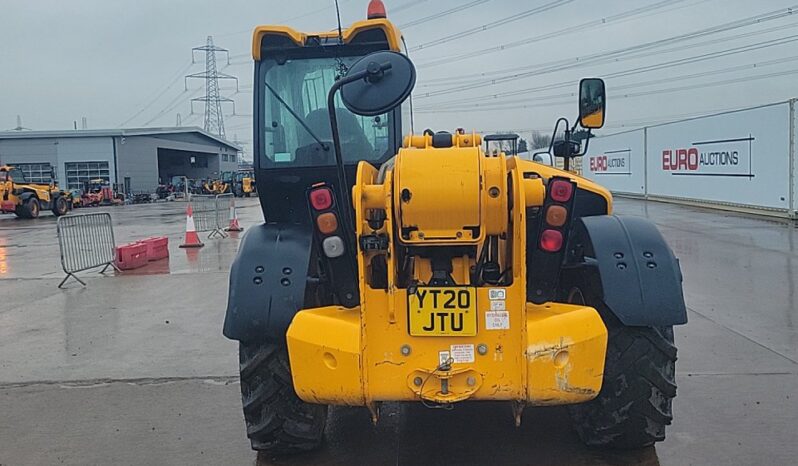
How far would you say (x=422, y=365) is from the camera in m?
3.54

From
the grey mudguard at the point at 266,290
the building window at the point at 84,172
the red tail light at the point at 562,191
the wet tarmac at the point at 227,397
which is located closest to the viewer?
the red tail light at the point at 562,191

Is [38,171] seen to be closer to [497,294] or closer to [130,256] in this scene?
[130,256]

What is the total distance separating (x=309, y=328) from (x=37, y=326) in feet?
19.9

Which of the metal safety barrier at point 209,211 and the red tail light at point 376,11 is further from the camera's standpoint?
the metal safety barrier at point 209,211

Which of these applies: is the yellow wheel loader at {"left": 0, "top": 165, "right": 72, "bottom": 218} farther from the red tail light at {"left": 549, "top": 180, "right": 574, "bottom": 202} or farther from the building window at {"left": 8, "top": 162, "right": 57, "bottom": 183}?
the red tail light at {"left": 549, "top": 180, "right": 574, "bottom": 202}

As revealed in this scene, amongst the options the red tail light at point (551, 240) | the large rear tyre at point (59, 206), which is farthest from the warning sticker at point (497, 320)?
the large rear tyre at point (59, 206)

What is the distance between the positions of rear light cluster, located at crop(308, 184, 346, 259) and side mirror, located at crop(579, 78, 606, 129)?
1964mm

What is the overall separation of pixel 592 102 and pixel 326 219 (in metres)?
2.08

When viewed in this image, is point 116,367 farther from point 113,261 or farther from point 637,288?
point 113,261

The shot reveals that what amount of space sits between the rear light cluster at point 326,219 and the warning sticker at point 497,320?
2.99 ft

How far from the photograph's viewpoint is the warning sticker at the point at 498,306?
354 cm

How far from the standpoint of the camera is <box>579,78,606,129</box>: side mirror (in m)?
4.89

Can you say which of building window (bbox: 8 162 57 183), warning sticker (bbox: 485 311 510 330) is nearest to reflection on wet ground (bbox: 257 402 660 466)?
warning sticker (bbox: 485 311 510 330)

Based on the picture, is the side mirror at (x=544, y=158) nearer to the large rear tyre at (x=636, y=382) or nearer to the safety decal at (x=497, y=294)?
the large rear tyre at (x=636, y=382)
